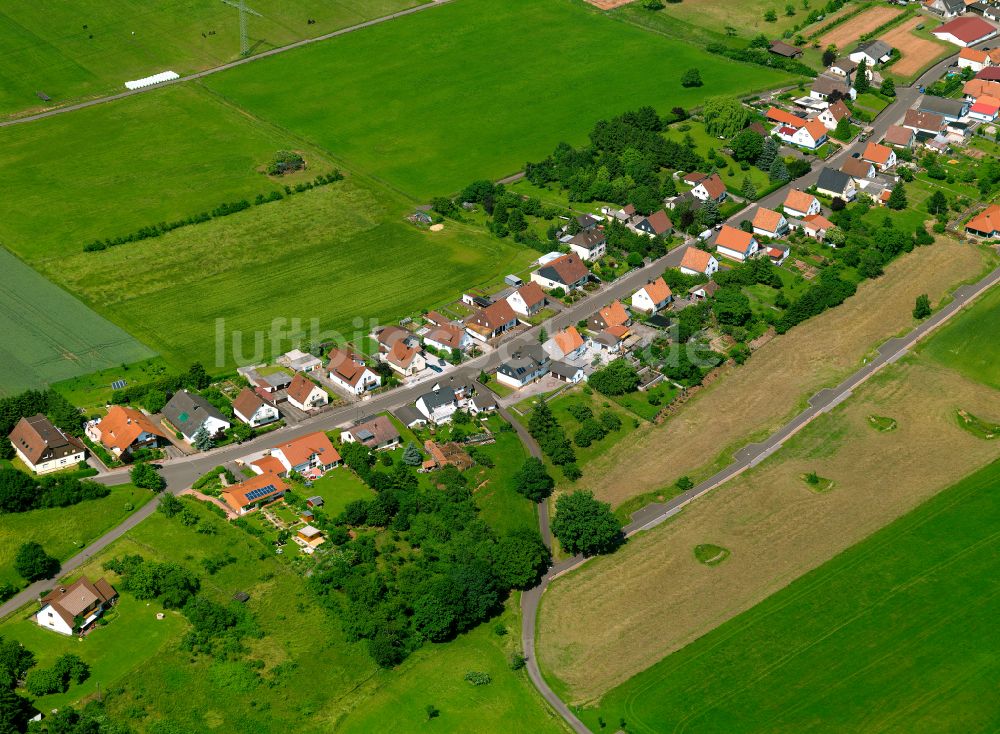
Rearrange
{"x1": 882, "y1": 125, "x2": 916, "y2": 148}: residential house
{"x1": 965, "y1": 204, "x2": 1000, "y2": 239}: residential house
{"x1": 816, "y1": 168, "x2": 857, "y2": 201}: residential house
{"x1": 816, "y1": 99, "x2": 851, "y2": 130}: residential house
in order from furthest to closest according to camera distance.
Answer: {"x1": 816, "y1": 99, "x2": 851, "y2": 130}: residential house → {"x1": 882, "y1": 125, "x2": 916, "y2": 148}: residential house → {"x1": 816, "y1": 168, "x2": 857, "y2": 201}: residential house → {"x1": 965, "y1": 204, "x2": 1000, "y2": 239}: residential house

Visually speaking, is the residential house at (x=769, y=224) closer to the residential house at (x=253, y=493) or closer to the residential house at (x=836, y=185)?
the residential house at (x=836, y=185)

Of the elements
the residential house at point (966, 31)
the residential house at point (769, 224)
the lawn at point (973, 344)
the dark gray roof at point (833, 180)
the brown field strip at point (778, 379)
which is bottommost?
the brown field strip at point (778, 379)

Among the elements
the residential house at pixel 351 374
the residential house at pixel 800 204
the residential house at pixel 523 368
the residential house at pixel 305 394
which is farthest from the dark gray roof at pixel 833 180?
the residential house at pixel 305 394

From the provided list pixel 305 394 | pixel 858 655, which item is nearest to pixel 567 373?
pixel 305 394

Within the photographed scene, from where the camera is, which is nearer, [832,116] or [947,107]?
[832,116]

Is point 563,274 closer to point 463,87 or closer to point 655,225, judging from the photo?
point 655,225

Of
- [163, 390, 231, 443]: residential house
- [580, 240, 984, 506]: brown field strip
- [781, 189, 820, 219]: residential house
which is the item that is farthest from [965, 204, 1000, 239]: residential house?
[163, 390, 231, 443]: residential house

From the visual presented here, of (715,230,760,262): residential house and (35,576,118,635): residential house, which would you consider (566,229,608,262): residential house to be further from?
(35,576,118,635): residential house
